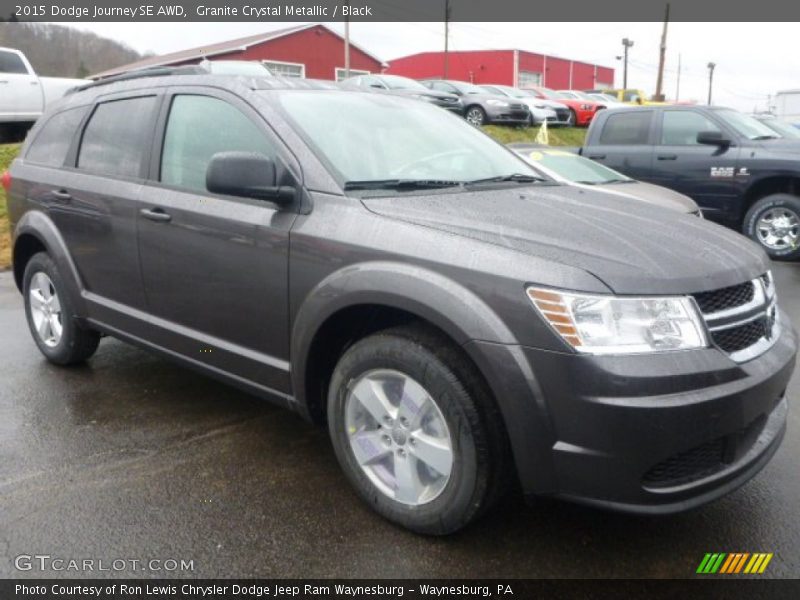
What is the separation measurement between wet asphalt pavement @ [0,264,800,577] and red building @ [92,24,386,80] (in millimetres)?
32609

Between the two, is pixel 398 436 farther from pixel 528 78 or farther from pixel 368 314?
pixel 528 78

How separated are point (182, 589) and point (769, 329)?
2.30 m

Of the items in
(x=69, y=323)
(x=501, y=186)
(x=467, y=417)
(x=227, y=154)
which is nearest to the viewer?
(x=467, y=417)

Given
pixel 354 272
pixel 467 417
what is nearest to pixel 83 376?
pixel 354 272

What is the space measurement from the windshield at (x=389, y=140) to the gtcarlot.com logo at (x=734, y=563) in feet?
6.11

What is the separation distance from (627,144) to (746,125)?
141 cm

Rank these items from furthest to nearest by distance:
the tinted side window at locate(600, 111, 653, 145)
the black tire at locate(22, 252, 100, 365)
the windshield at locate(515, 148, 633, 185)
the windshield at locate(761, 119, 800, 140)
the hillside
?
1. the hillside
2. the tinted side window at locate(600, 111, 653, 145)
3. the windshield at locate(761, 119, 800, 140)
4. the windshield at locate(515, 148, 633, 185)
5. the black tire at locate(22, 252, 100, 365)

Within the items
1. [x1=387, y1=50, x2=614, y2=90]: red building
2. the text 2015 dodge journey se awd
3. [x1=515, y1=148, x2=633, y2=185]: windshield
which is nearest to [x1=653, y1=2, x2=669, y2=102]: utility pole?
[x1=387, y1=50, x2=614, y2=90]: red building

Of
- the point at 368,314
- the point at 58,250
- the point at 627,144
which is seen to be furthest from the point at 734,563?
the point at 627,144

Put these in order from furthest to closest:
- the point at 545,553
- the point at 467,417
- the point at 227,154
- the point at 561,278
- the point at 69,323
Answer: the point at 69,323 < the point at 227,154 < the point at 545,553 < the point at 467,417 < the point at 561,278

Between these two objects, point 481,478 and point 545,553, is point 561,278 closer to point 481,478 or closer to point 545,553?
point 481,478

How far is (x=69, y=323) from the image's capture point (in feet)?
14.4

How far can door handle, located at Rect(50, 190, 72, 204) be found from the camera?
4155mm

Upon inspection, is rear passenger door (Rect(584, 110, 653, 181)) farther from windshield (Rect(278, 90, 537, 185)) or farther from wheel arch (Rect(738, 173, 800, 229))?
windshield (Rect(278, 90, 537, 185))
